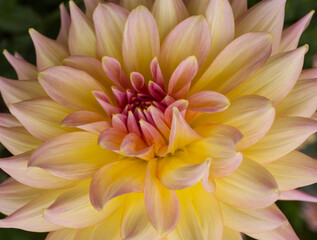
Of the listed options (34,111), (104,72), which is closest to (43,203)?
(34,111)

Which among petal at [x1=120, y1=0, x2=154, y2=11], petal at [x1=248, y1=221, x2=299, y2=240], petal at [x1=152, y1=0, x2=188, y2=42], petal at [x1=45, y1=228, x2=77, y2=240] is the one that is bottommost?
petal at [x1=248, y1=221, x2=299, y2=240]

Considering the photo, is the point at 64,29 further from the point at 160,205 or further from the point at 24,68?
the point at 160,205

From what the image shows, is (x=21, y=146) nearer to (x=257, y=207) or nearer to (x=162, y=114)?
(x=162, y=114)

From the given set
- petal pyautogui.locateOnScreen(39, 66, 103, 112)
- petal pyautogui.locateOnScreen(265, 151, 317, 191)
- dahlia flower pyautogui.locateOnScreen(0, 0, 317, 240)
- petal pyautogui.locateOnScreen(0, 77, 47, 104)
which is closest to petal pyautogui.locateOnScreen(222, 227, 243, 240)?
dahlia flower pyautogui.locateOnScreen(0, 0, 317, 240)

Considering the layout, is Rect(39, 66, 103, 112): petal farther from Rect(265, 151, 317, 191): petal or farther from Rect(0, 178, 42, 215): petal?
Rect(265, 151, 317, 191): petal

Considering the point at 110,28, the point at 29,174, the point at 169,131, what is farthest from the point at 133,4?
the point at 29,174

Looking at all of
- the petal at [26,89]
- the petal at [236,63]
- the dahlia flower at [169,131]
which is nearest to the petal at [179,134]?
the dahlia flower at [169,131]
